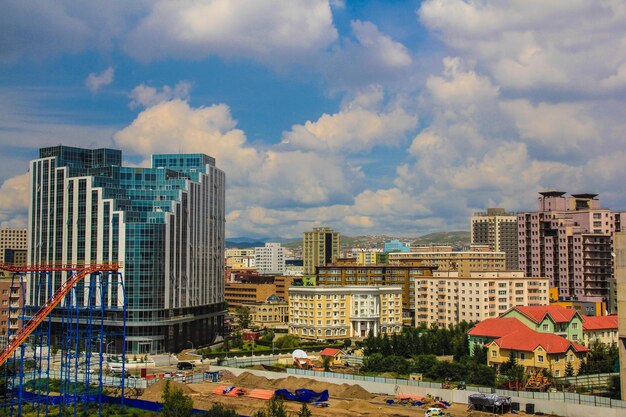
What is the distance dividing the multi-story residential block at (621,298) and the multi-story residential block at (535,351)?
19.6 metres

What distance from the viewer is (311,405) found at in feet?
232

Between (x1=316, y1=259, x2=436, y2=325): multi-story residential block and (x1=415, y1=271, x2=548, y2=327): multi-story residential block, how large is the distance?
43.7 ft

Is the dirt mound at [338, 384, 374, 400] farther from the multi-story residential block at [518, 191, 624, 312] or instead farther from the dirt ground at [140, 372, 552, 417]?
the multi-story residential block at [518, 191, 624, 312]

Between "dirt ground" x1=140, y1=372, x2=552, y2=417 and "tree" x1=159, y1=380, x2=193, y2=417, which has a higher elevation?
"tree" x1=159, y1=380, x2=193, y2=417

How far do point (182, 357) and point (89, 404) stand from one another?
38246 mm

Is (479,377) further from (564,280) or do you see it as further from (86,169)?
(564,280)

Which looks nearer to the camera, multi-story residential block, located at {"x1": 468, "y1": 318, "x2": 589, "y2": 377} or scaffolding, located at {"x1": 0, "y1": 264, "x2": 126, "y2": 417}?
scaffolding, located at {"x1": 0, "y1": 264, "x2": 126, "y2": 417}

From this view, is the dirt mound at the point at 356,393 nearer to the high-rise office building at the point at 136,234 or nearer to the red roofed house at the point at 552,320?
the red roofed house at the point at 552,320

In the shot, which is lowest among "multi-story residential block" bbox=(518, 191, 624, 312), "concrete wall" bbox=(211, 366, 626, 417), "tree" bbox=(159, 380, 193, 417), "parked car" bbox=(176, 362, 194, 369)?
"parked car" bbox=(176, 362, 194, 369)


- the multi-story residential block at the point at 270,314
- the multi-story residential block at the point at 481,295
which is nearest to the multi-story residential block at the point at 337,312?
the multi-story residential block at the point at 481,295

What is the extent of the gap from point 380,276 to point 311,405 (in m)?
87.3

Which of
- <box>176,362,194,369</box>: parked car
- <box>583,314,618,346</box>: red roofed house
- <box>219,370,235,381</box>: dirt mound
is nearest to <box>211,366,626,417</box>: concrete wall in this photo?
<box>219,370,235,381</box>: dirt mound

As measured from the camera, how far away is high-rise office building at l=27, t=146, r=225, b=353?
107062 mm

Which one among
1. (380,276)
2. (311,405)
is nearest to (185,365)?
(311,405)
